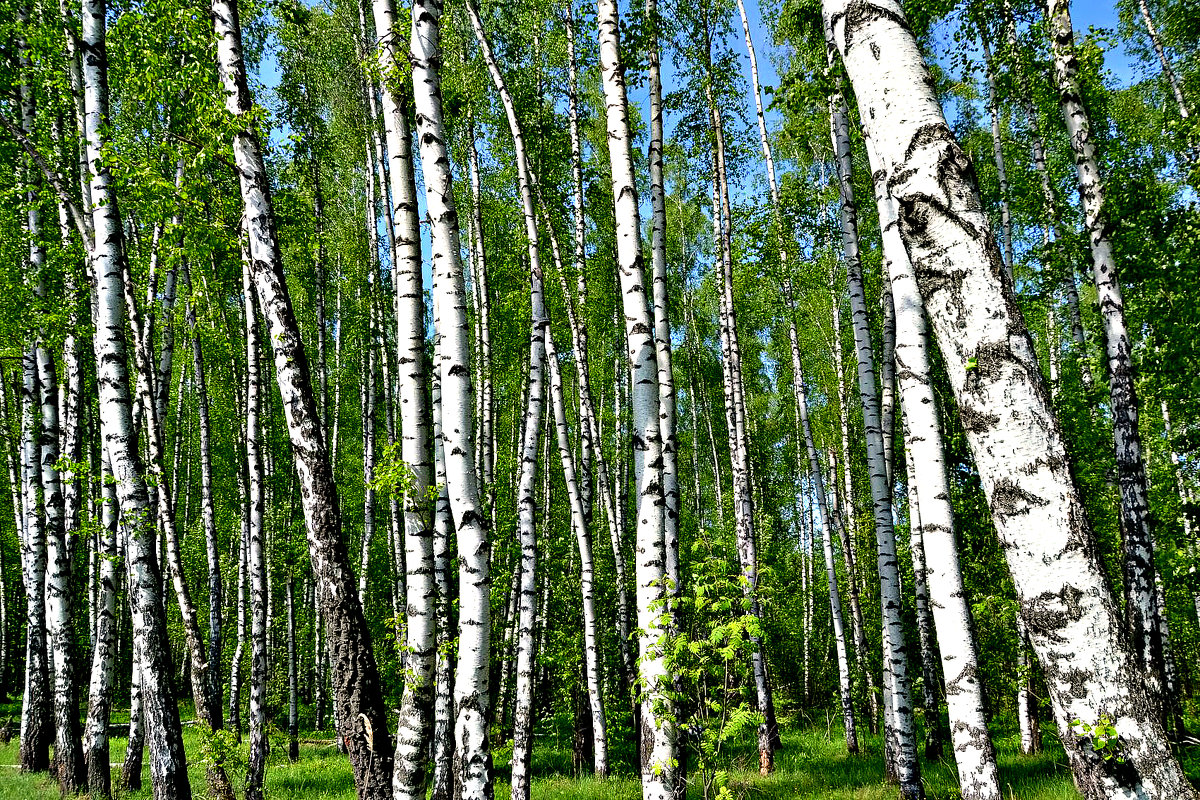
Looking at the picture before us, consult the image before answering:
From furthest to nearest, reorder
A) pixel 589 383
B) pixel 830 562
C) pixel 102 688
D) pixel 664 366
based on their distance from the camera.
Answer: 1. pixel 830 562
2. pixel 589 383
3. pixel 102 688
4. pixel 664 366

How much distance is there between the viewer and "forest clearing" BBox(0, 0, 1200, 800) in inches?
87.9

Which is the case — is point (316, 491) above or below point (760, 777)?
above

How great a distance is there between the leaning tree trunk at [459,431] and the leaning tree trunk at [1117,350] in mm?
6197

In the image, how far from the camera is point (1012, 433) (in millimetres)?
1765

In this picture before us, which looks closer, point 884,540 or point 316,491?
point 316,491

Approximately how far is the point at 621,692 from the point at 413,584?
1087cm

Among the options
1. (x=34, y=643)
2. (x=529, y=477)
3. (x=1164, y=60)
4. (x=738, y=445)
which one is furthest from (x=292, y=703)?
(x=1164, y=60)

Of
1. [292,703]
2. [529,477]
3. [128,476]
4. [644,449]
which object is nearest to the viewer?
[644,449]

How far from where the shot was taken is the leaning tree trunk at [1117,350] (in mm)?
7012

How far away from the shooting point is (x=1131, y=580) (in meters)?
7.26

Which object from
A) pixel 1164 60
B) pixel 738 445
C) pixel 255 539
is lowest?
pixel 255 539

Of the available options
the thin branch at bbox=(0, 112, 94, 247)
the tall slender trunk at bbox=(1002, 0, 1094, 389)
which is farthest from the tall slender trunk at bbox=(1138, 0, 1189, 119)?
the thin branch at bbox=(0, 112, 94, 247)

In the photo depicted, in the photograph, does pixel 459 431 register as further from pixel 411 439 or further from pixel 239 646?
pixel 239 646

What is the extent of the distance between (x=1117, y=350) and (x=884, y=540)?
117 inches
